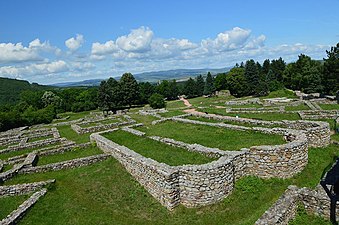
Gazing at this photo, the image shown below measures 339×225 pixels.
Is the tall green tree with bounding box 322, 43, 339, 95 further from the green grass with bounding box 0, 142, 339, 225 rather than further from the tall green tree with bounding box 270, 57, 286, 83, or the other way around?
the tall green tree with bounding box 270, 57, 286, 83

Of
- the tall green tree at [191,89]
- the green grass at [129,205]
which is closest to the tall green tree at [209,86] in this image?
the tall green tree at [191,89]

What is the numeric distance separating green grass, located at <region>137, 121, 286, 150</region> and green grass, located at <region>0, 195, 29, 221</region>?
930 centimetres

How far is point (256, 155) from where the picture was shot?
43.5 ft

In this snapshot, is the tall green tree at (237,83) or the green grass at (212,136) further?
the tall green tree at (237,83)

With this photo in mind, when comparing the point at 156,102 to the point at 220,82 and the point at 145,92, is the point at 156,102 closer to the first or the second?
the point at 145,92

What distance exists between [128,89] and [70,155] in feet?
150

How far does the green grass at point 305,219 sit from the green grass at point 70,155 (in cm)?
1367

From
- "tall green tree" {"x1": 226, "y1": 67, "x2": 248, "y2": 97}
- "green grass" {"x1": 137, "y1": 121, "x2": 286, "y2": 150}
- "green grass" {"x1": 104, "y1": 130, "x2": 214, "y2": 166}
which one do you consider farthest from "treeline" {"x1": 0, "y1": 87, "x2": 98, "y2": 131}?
"tall green tree" {"x1": 226, "y1": 67, "x2": 248, "y2": 97}

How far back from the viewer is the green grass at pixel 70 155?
1934cm

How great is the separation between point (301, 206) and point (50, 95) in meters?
81.2

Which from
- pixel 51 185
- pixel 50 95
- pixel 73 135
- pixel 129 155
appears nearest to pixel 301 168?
pixel 129 155

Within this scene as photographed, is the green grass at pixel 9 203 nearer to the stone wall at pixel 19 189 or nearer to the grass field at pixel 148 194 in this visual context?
the grass field at pixel 148 194

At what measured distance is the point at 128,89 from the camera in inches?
2557

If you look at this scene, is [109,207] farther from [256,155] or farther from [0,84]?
[0,84]
